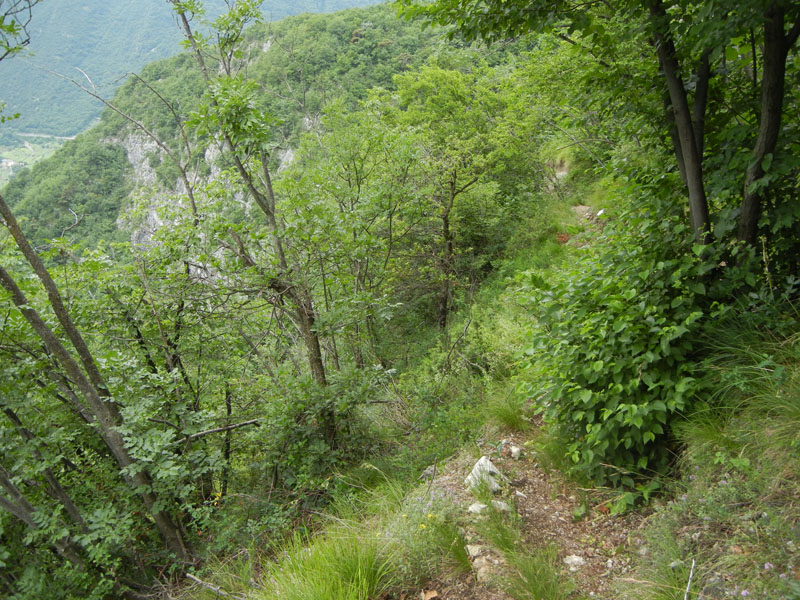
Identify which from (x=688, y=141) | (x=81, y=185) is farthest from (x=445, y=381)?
(x=81, y=185)


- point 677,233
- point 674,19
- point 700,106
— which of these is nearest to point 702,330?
point 677,233

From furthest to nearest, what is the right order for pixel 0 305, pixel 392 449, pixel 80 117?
pixel 80 117 < pixel 392 449 < pixel 0 305

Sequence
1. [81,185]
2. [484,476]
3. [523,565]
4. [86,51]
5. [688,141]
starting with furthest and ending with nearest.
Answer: [86,51], [81,185], [484,476], [688,141], [523,565]

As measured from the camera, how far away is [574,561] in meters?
2.88

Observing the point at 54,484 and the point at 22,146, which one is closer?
the point at 54,484

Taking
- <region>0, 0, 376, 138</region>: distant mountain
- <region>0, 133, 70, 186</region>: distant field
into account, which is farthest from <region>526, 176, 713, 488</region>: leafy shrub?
<region>0, 0, 376, 138</region>: distant mountain

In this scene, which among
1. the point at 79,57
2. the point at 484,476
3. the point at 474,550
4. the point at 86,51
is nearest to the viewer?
the point at 474,550

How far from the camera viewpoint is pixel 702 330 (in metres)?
3.11

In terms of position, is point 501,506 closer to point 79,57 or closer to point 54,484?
point 54,484

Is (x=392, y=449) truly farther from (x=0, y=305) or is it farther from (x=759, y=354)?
(x=0, y=305)

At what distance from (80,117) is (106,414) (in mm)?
70583

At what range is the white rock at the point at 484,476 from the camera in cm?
361

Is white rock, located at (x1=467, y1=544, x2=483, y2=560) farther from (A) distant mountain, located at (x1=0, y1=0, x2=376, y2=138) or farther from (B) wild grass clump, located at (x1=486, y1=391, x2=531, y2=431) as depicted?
(A) distant mountain, located at (x1=0, y1=0, x2=376, y2=138)

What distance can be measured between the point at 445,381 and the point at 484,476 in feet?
9.33
